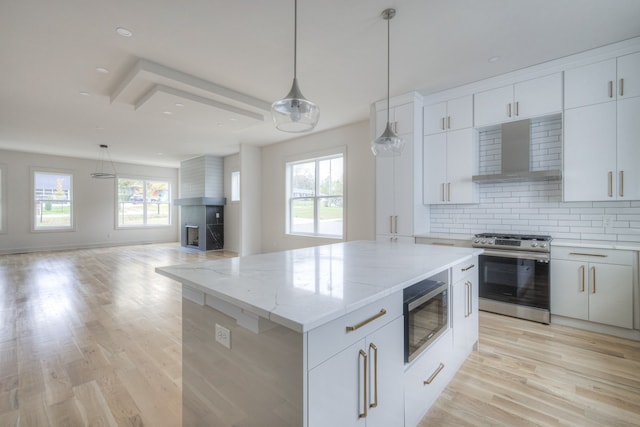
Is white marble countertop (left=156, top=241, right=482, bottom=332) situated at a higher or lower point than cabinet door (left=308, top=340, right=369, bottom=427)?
higher

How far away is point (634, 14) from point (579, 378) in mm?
2971

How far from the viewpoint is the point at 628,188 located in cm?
279

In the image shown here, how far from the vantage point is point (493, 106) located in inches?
140

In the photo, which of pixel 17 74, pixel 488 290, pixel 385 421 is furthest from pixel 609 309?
pixel 17 74

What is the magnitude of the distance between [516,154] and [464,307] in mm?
2206

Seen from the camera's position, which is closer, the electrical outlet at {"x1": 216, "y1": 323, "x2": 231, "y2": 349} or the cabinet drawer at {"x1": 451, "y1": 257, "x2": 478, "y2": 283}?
the electrical outlet at {"x1": 216, "y1": 323, "x2": 231, "y2": 349}

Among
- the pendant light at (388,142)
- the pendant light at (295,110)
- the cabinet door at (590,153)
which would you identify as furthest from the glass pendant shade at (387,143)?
the cabinet door at (590,153)

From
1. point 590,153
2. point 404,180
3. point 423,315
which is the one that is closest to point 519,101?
point 590,153

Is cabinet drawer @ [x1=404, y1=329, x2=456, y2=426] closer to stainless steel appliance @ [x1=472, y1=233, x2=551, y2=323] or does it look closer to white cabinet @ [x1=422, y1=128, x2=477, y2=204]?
stainless steel appliance @ [x1=472, y1=233, x2=551, y2=323]

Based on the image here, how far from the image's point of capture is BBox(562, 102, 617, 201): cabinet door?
2.88 metres

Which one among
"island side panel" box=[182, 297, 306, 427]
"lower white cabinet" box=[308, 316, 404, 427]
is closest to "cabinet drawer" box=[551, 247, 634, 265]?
"lower white cabinet" box=[308, 316, 404, 427]

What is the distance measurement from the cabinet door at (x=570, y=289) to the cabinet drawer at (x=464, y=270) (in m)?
1.35

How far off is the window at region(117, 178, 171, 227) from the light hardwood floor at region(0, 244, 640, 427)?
6879 millimetres

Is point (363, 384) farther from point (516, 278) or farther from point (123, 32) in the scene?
point (123, 32)
